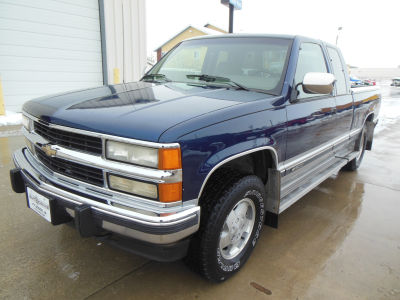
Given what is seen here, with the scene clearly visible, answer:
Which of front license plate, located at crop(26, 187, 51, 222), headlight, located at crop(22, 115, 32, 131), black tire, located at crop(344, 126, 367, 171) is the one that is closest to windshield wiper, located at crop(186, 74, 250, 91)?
headlight, located at crop(22, 115, 32, 131)

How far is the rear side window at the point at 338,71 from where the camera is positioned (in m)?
3.57

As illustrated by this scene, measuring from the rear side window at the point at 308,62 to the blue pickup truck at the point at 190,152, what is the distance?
21 mm

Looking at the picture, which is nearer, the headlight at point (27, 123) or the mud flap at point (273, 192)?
the headlight at point (27, 123)

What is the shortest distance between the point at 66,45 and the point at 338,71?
24.9 feet

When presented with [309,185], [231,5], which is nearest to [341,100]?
[309,185]

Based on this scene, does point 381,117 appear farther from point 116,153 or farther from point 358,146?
point 116,153

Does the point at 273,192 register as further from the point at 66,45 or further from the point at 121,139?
the point at 66,45

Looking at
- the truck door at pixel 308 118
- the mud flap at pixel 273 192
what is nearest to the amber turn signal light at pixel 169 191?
the mud flap at pixel 273 192

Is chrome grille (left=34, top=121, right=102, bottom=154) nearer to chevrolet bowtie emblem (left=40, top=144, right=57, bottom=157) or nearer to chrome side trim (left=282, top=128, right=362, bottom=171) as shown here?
chevrolet bowtie emblem (left=40, top=144, right=57, bottom=157)

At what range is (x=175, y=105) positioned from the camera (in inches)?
77.3

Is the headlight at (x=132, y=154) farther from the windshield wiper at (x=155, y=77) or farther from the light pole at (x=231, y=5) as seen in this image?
the light pole at (x=231, y=5)

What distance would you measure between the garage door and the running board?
307 inches

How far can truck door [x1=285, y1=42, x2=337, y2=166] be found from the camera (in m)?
2.54

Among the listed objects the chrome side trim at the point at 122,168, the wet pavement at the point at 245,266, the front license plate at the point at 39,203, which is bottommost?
the wet pavement at the point at 245,266
